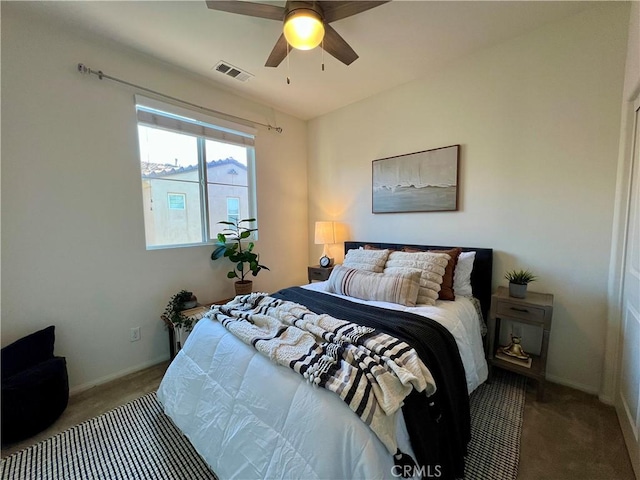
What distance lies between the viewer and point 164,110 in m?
2.50

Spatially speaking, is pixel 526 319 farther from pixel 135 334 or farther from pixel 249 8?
pixel 135 334

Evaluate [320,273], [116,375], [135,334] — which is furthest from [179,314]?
[320,273]

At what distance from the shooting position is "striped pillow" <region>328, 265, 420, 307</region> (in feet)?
6.45

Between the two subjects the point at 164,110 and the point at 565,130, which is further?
the point at 164,110

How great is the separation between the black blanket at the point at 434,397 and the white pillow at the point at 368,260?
1.95 ft

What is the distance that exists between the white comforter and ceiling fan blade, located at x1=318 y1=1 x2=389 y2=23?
73.3 inches

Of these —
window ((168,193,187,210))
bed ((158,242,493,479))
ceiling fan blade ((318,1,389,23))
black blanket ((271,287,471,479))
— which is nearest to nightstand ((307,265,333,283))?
bed ((158,242,493,479))

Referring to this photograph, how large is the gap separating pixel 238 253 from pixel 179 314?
83 cm

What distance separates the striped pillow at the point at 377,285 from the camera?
6.45ft

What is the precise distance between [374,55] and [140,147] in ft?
7.37

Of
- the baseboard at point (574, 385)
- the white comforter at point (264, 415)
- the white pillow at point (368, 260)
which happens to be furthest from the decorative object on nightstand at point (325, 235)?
the baseboard at point (574, 385)

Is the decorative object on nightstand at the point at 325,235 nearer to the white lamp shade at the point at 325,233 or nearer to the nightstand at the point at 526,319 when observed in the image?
the white lamp shade at the point at 325,233

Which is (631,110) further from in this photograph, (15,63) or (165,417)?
(15,63)

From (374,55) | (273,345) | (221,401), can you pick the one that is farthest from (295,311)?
(374,55)
